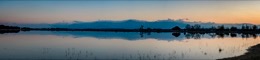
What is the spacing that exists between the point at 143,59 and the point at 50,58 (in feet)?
19.8

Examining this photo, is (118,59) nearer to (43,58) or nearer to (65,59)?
(65,59)

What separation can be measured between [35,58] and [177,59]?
9279 millimetres

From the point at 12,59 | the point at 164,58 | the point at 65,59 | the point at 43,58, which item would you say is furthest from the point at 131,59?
the point at 12,59

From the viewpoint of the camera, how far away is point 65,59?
22328mm

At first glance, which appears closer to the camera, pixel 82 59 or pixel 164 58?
pixel 82 59

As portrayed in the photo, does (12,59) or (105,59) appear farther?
(105,59)

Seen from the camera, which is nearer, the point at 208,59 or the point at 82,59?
the point at 82,59

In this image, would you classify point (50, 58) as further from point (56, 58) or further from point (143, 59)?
point (143, 59)

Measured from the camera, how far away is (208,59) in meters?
Result: 24.4

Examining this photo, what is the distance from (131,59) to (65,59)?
13.9 feet

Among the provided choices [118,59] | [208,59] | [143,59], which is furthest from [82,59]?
[208,59]

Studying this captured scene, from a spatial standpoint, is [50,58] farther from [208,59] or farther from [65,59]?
[208,59]

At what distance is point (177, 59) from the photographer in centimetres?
2364

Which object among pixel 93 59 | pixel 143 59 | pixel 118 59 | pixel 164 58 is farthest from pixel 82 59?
pixel 164 58
